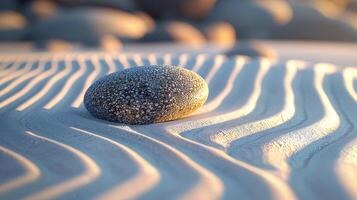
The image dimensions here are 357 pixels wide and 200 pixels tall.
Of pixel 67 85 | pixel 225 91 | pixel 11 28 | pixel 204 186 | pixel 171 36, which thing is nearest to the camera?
pixel 204 186

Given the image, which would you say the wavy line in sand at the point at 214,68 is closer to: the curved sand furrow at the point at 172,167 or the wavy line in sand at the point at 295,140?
the wavy line in sand at the point at 295,140

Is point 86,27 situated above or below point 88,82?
above

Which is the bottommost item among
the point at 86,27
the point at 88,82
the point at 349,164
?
the point at 349,164

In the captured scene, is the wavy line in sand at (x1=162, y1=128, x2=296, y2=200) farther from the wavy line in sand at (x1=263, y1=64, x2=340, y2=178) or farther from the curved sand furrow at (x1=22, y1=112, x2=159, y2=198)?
the curved sand furrow at (x1=22, y1=112, x2=159, y2=198)

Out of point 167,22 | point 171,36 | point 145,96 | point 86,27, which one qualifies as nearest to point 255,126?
point 145,96

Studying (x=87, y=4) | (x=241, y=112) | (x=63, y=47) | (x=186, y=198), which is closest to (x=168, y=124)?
(x=241, y=112)

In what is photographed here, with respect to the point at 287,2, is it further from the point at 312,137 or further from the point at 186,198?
the point at 186,198

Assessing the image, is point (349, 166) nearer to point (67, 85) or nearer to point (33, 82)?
point (67, 85)

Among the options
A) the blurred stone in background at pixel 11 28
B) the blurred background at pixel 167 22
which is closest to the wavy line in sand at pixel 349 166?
the blurred background at pixel 167 22
